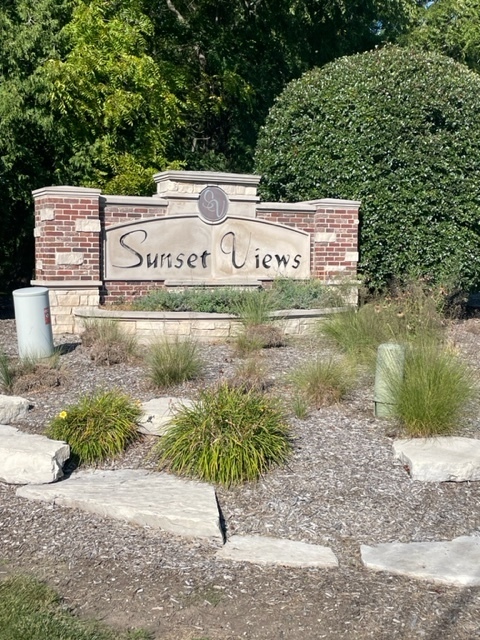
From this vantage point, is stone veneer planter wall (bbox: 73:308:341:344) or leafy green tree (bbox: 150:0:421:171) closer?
stone veneer planter wall (bbox: 73:308:341:344)

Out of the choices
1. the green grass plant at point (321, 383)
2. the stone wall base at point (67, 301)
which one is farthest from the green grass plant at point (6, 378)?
the stone wall base at point (67, 301)

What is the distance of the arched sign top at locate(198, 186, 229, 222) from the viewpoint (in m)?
12.4

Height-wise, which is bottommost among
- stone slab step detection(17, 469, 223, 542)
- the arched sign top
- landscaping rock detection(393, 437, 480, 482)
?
stone slab step detection(17, 469, 223, 542)

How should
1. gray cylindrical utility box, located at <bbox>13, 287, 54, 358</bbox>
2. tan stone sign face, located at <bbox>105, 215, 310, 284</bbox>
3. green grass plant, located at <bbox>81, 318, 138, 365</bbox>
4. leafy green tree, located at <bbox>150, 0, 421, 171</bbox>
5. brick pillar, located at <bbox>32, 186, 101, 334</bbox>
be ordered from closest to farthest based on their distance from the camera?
gray cylindrical utility box, located at <bbox>13, 287, 54, 358</bbox>
green grass plant, located at <bbox>81, 318, 138, 365</bbox>
brick pillar, located at <bbox>32, 186, 101, 334</bbox>
tan stone sign face, located at <bbox>105, 215, 310, 284</bbox>
leafy green tree, located at <bbox>150, 0, 421, 171</bbox>

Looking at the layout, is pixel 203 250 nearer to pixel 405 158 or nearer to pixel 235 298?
pixel 235 298


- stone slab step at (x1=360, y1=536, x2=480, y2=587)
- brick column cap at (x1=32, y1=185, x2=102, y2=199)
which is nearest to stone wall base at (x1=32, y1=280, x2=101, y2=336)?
brick column cap at (x1=32, y1=185, x2=102, y2=199)

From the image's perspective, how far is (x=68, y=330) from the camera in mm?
11344

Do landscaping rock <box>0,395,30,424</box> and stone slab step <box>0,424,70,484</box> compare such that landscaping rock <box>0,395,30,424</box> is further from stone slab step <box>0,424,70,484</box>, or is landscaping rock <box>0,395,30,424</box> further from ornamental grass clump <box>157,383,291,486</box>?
ornamental grass clump <box>157,383,291,486</box>

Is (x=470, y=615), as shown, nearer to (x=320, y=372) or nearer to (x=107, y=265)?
(x=320, y=372)

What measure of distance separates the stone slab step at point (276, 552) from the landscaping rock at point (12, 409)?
112 inches

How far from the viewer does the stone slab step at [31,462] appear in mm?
5824

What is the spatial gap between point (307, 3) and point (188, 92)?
3687 millimetres

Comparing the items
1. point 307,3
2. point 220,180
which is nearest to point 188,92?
point 307,3

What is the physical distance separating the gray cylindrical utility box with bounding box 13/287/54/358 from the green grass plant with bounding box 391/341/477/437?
4027 mm
